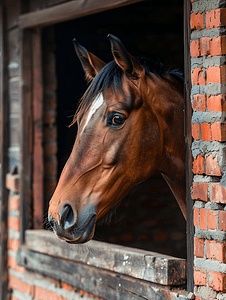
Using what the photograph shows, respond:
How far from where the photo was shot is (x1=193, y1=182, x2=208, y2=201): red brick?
1701mm

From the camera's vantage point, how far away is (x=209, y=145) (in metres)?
1.69

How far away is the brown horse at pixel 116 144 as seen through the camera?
1720 millimetres

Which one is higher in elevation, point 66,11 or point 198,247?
point 66,11

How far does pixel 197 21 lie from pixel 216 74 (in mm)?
304

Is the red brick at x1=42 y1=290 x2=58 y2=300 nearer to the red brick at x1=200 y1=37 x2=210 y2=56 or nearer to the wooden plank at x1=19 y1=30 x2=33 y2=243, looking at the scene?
the wooden plank at x1=19 y1=30 x2=33 y2=243

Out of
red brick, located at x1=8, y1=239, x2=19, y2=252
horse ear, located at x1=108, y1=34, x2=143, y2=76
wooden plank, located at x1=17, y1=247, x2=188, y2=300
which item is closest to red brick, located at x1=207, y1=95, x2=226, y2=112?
horse ear, located at x1=108, y1=34, x2=143, y2=76

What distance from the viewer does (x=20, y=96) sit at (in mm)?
3176

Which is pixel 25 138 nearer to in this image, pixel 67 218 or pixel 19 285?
pixel 19 285

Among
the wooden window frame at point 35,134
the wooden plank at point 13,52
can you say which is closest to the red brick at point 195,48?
the wooden window frame at point 35,134

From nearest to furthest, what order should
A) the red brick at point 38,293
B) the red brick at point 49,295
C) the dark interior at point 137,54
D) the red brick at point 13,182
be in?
the red brick at point 49,295 < the red brick at point 38,293 < the red brick at point 13,182 < the dark interior at point 137,54

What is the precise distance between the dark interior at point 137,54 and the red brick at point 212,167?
6.55 feet

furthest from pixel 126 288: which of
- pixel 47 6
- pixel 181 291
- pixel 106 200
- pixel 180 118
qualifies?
pixel 47 6

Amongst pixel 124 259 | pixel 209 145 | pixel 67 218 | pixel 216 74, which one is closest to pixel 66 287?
pixel 124 259

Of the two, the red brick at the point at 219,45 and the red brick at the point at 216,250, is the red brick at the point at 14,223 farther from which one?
the red brick at the point at 219,45
